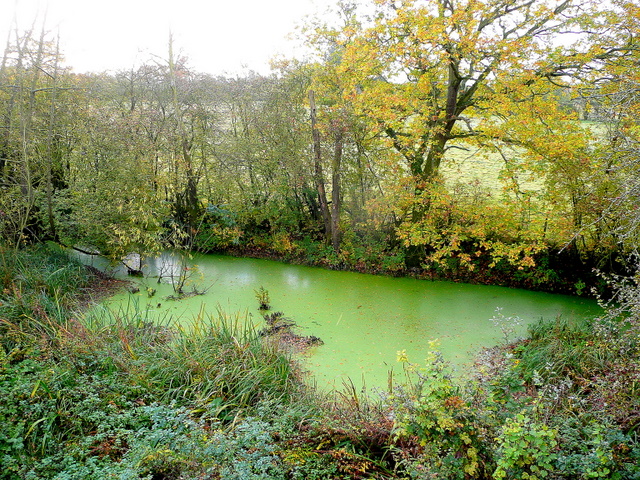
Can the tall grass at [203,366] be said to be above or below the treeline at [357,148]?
below

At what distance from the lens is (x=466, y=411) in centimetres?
237

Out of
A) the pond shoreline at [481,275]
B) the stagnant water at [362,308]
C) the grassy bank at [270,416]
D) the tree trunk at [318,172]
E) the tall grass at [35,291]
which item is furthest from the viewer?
the tree trunk at [318,172]

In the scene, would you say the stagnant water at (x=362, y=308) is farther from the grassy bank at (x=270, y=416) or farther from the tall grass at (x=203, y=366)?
the grassy bank at (x=270, y=416)

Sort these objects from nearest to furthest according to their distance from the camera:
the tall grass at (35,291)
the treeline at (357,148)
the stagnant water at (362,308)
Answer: the tall grass at (35,291) → the stagnant water at (362,308) → the treeline at (357,148)

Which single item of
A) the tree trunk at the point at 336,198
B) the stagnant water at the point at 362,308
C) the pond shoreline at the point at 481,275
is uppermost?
the tree trunk at the point at 336,198

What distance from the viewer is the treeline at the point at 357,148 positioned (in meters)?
5.66

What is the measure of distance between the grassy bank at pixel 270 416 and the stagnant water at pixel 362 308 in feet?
2.50

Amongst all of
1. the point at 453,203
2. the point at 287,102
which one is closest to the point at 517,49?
the point at 453,203

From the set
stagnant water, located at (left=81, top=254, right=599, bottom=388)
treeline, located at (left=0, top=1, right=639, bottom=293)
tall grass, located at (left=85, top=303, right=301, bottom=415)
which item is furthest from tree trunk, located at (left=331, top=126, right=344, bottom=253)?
tall grass, located at (left=85, top=303, right=301, bottom=415)

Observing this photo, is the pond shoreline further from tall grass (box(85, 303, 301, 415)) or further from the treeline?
tall grass (box(85, 303, 301, 415))

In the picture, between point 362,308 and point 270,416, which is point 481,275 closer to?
point 362,308

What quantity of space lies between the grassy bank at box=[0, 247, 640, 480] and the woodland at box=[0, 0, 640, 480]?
0.02m

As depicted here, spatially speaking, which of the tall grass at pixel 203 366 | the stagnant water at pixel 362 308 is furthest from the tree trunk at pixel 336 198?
the tall grass at pixel 203 366

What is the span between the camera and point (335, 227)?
803cm
